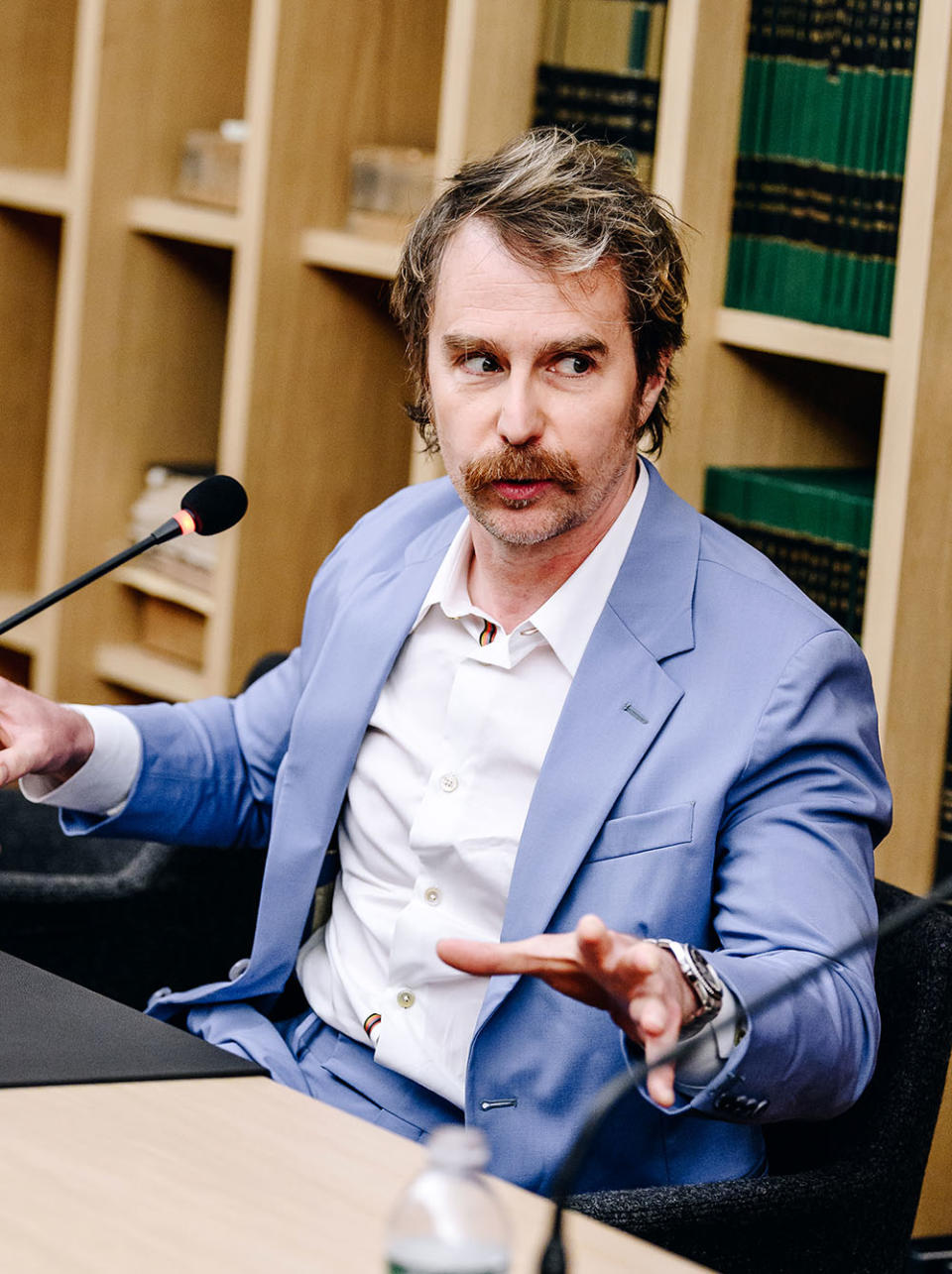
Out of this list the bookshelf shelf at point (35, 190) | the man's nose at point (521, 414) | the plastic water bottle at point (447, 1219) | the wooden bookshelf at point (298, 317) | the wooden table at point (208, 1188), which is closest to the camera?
the plastic water bottle at point (447, 1219)

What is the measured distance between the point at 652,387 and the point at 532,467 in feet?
0.71

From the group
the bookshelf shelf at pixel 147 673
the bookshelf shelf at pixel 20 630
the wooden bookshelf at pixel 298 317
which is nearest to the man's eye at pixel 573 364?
the wooden bookshelf at pixel 298 317

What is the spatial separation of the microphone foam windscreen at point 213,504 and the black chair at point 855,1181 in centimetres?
71

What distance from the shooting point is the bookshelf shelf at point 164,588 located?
2.97 meters

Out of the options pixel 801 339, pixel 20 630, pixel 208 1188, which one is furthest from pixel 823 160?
pixel 20 630

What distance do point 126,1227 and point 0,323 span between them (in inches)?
108

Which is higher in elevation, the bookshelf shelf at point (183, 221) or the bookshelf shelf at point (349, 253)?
the bookshelf shelf at point (183, 221)

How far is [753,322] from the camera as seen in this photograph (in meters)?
2.19

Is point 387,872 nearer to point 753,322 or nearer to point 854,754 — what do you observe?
point 854,754

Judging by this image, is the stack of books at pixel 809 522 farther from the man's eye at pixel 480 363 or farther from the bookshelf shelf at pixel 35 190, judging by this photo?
the bookshelf shelf at pixel 35 190

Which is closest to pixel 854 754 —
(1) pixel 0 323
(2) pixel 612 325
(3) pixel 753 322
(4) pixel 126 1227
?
(2) pixel 612 325

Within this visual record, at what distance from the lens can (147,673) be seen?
120 inches

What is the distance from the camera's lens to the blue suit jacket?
131 centimetres

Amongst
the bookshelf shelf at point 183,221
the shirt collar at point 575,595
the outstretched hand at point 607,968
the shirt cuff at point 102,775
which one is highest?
the bookshelf shelf at point 183,221
